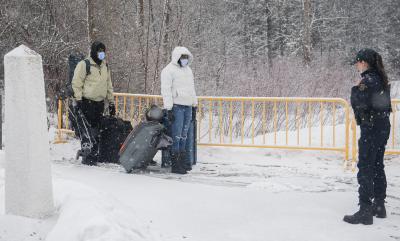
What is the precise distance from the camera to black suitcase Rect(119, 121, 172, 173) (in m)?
8.13

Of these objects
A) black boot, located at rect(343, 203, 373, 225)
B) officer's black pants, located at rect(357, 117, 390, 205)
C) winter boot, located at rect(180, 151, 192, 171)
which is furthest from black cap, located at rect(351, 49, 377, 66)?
winter boot, located at rect(180, 151, 192, 171)

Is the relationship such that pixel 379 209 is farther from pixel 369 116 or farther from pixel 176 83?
pixel 176 83

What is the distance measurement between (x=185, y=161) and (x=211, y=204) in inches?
87.8

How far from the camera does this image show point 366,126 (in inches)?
223

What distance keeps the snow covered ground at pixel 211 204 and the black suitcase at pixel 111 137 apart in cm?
21

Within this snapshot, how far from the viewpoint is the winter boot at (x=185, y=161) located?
8.45 meters

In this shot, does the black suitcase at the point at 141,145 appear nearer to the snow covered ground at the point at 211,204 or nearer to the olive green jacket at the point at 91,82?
the snow covered ground at the point at 211,204

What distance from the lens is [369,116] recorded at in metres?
5.66

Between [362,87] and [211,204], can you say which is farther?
[211,204]

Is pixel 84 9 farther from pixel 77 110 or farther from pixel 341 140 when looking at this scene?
pixel 341 140

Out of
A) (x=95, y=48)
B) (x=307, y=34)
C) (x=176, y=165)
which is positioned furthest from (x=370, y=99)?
(x=307, y=34)

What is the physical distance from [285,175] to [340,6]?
42731mm

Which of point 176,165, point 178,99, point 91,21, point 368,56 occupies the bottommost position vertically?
point 176,165

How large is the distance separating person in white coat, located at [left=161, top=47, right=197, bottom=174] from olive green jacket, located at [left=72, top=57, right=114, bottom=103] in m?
1.01
